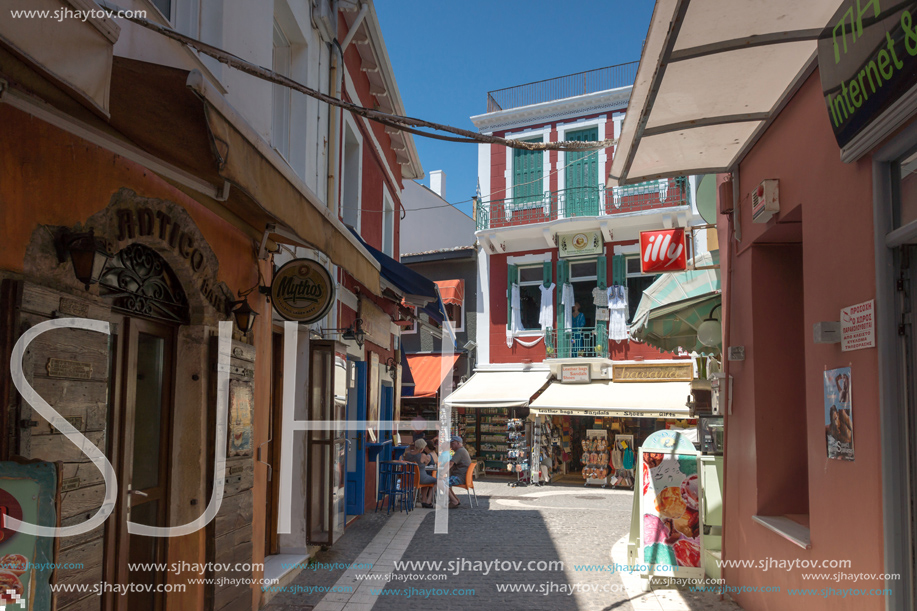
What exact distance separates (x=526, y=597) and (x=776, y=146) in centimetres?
449

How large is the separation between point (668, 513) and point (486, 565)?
2.08 meters

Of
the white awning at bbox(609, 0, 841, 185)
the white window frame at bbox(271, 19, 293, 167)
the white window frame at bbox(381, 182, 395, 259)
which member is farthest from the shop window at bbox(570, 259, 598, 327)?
the white awning at bbox(609, 0, 841, 185)

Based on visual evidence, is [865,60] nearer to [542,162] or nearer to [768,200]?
[768,200]

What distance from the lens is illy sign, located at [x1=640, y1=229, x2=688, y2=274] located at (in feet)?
25.5

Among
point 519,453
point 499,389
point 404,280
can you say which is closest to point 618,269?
point 499,389

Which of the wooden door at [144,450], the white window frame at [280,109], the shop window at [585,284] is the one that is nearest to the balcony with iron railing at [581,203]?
the shop window at [585,284]

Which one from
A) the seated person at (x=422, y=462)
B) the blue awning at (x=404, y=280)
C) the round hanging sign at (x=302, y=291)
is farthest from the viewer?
the seated person at (x=422, y=462)

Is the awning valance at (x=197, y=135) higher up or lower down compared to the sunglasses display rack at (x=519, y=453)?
higher up

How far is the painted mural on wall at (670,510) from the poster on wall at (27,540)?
5.42 m

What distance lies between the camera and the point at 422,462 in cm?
1195

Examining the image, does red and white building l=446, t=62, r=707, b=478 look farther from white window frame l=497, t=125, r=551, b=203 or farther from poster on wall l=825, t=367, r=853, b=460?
poster on wall l=825, t=367, r=853, b=460

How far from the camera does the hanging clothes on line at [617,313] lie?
17172 mm

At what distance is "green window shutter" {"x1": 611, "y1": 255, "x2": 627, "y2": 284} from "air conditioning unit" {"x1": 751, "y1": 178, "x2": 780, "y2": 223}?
12.2 meters

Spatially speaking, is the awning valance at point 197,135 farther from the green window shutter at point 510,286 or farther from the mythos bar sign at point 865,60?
the green window shutter at point 510,286
